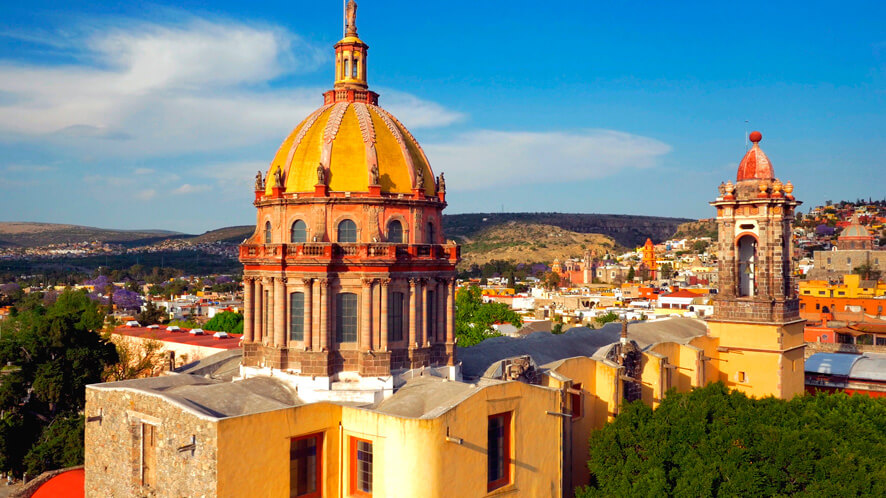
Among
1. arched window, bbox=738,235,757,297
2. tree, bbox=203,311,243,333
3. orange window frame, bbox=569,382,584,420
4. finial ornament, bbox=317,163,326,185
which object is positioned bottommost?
tree, bbox=203,311,243,333

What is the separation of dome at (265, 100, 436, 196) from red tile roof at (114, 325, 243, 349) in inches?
1005

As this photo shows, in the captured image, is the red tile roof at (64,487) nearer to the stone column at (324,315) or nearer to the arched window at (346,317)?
the stone column at (324,315)

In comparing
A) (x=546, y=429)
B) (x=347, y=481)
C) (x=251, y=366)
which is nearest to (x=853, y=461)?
(x=546, y=429)

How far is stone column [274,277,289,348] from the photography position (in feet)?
73.7

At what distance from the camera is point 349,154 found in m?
23.1

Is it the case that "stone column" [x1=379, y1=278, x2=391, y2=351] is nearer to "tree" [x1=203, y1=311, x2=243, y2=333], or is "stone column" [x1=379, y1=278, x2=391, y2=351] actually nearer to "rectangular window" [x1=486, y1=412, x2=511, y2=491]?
"rectangular window" [x1=486, y1=412, x2=511, y2=491]

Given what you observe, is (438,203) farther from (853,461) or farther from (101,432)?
(853,461)

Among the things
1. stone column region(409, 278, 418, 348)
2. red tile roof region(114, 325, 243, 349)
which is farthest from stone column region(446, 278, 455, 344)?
red tile roof region(114, 325, 243, 349)

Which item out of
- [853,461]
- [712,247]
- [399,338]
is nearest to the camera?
[853,461]

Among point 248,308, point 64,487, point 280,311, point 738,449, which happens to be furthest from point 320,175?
point 738,449

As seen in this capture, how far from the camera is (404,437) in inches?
713

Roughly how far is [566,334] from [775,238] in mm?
10859

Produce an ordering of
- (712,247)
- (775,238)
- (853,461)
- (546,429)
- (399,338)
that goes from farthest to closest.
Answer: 1. (712,247)
2. (775,238)
3. (399,338)
4. (546,429)
5. (853,461)

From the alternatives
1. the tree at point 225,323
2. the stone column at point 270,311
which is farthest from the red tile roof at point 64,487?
the tree at point 225,323
